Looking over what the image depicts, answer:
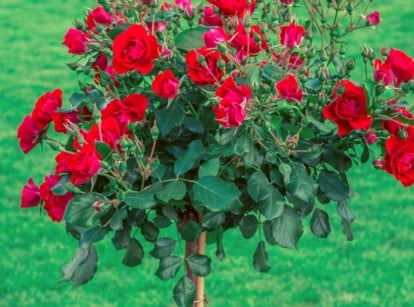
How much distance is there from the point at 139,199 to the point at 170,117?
220 mm

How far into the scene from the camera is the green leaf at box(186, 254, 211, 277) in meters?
2.38

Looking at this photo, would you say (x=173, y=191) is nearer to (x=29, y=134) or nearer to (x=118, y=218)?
(x=118, y=218)

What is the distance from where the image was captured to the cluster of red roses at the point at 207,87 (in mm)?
2209

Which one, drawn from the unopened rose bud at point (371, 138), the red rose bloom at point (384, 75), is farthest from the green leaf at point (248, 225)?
the red rose bloom at point (384, 75)

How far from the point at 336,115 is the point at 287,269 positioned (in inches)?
107

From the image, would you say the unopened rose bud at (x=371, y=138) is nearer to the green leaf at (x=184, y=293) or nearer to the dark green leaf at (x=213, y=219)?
the dark green leaf at (x=213, y=219)

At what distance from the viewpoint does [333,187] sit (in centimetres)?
238

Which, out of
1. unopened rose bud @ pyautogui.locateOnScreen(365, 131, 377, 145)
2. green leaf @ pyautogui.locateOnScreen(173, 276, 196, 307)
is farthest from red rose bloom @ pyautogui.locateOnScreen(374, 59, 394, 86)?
green leaf @ pyautogui.locateOnScreen(173, 276, 196, 307)

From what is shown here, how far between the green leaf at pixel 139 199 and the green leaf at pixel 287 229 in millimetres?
285

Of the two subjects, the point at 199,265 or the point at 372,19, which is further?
the point at 372,19

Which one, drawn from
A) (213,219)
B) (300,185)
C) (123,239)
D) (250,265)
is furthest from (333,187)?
(250,265)

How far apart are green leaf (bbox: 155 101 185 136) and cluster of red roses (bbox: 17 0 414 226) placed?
4 cm

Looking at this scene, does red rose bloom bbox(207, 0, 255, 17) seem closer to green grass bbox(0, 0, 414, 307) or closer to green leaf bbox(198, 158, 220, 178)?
green leaf bbox(198, 158, 220, 178)

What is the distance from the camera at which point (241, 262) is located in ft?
16.3
